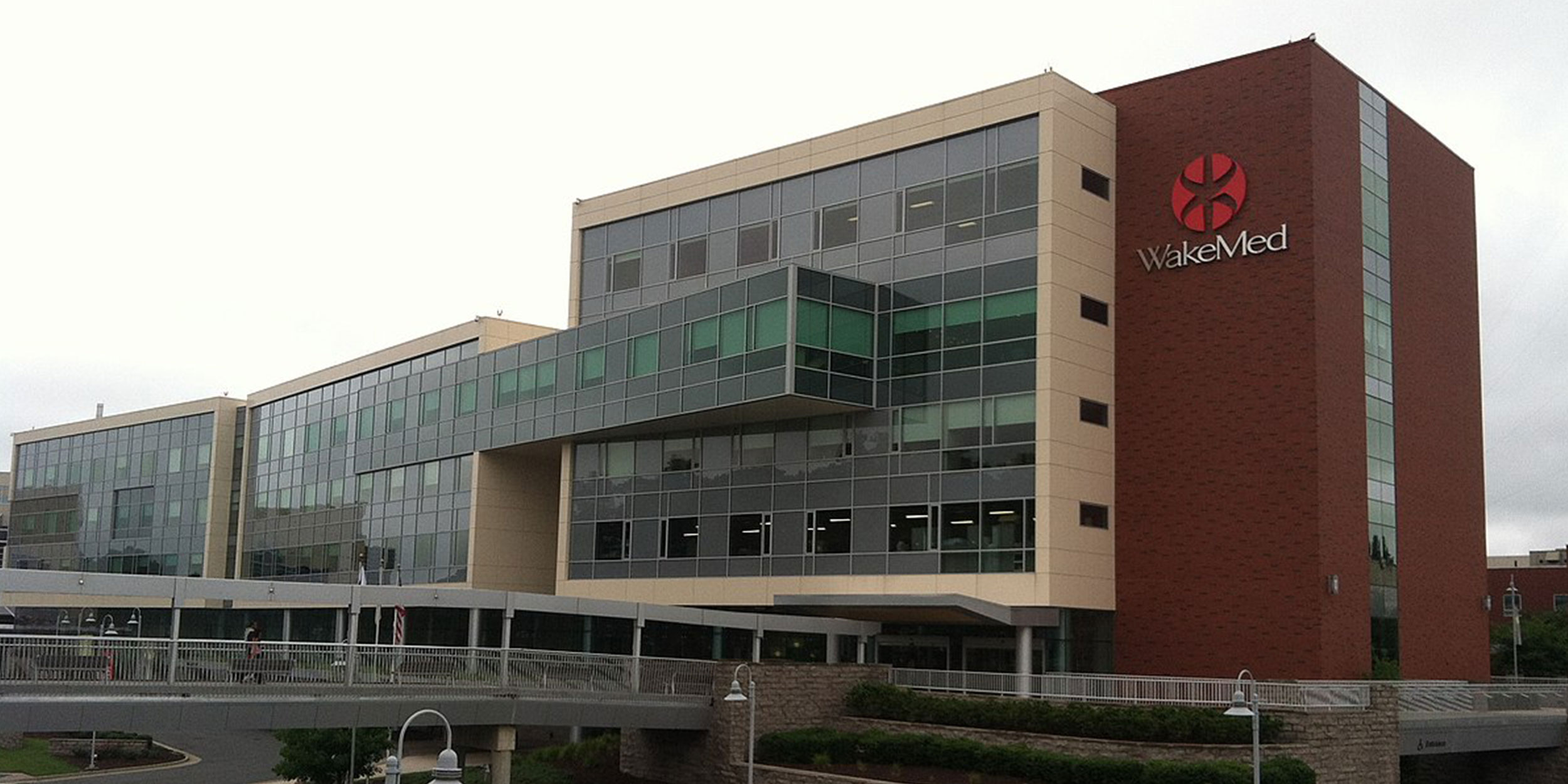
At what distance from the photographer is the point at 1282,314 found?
1580 inches

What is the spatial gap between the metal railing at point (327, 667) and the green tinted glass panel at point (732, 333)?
9.83m

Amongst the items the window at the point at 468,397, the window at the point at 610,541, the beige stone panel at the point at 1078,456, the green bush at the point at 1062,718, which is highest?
the window at the point at 468,397

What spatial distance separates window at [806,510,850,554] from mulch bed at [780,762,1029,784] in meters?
9.61

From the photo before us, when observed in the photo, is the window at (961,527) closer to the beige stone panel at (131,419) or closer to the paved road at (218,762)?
the paved road at (218,762)

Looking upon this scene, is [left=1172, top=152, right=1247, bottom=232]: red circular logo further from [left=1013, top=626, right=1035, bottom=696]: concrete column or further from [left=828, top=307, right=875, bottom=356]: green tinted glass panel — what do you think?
[left=1013, top=626, right=1035, bottom=696]: concrete column

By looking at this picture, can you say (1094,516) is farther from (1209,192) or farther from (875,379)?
(1209,192)

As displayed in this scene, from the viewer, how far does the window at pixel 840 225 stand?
46.8 metres

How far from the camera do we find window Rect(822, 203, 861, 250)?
4681 cm

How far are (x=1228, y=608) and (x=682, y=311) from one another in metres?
18.4

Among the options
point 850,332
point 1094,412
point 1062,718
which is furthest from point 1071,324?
point 1062,718

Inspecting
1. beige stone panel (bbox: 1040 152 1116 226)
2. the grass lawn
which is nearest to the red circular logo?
beige stone panel (bbox: 1040 152 1116 226)

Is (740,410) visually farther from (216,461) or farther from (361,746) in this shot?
(216,461)

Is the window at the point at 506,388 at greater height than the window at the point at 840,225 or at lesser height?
lesser

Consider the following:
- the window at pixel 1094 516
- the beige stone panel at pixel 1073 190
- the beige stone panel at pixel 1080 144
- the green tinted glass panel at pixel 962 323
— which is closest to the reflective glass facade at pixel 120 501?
the green tinted glass panel at pixel 962 323
